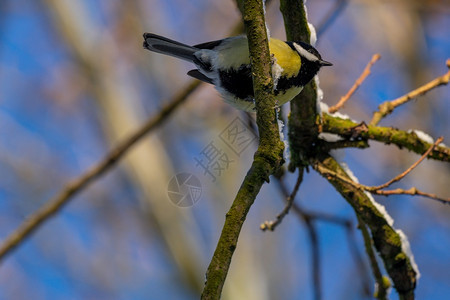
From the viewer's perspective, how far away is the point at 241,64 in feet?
7.05

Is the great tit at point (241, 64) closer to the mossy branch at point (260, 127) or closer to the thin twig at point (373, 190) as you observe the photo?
the thin twig at point (373, 190)

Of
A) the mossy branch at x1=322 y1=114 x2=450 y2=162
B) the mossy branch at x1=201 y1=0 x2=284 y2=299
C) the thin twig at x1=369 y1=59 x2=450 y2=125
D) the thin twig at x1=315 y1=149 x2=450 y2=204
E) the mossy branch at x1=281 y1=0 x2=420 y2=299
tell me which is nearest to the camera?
the mossy branch at x1=201 y1=0 x2=284 y2=299

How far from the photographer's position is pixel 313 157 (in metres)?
2.30

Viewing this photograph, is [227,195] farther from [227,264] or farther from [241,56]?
[227,264]

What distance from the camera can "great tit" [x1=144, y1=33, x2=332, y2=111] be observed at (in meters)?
2.11

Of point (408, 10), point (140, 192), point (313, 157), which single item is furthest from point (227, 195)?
point (313, 157)

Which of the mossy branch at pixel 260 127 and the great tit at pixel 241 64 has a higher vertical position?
the great tit at pixel 241 64

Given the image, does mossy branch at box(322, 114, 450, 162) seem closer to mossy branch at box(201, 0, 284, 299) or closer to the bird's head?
the bird's head

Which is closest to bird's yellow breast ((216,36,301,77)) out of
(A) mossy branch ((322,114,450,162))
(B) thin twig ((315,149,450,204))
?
(A) mossy branch ((322,114,450,162))

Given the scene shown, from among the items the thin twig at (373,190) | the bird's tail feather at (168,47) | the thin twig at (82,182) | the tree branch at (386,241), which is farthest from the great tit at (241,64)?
the tree branch at (386,241)

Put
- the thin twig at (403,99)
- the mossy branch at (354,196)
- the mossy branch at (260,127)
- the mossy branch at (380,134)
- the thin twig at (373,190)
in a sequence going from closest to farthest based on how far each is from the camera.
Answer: the mossy branch at (260,127), the thin twig at (373,190), the mossy branch at (354,196), the mossy branch at (380,134), the thin twig at (403,99)

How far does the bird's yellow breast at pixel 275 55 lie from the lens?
213 centimetres

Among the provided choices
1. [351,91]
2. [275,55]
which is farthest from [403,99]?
[275,55]

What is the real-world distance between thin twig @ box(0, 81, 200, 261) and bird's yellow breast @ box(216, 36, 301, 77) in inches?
13.3
